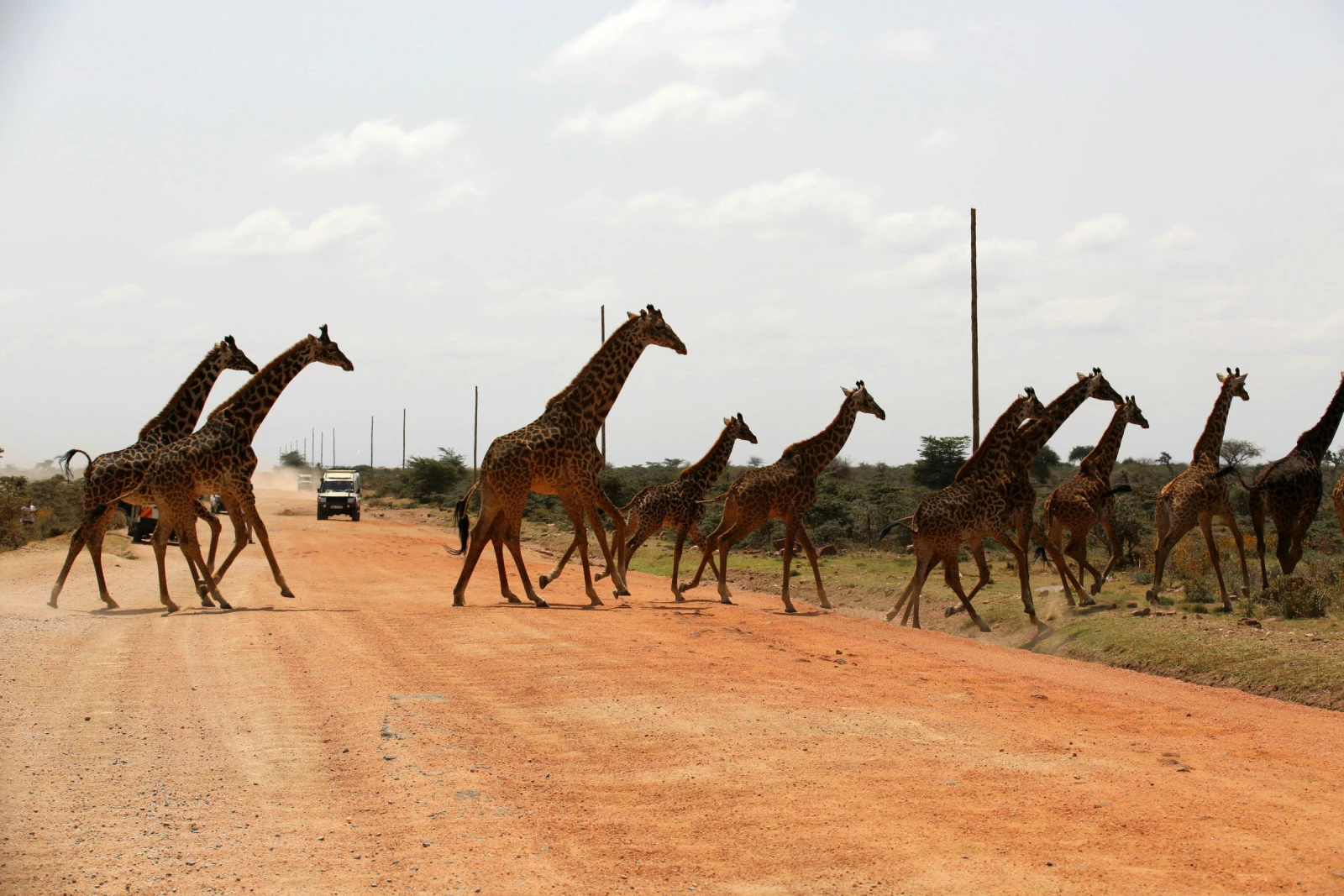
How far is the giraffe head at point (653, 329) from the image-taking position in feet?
56.0

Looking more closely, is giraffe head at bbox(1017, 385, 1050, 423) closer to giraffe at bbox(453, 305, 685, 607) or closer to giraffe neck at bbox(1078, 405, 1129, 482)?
giraffe neck at bbox(1078, 405, 1129, 482)

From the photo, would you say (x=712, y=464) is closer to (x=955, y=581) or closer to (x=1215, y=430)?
(x=955, y=581)

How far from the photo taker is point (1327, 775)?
6.94 meters

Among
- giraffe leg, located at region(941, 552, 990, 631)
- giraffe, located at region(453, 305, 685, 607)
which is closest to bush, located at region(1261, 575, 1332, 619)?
giraffe leg, located at region(941, 552, 990, 631)

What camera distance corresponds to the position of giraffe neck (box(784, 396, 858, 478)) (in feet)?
59.8

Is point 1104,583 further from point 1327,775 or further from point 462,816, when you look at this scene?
point 462,816

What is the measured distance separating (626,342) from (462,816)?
38.2ft

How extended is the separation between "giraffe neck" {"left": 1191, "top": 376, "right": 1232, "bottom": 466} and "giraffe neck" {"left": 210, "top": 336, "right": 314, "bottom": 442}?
46.3 feet

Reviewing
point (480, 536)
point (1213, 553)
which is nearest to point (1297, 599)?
point (1213, 553)

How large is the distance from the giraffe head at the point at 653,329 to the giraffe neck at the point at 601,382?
0.05 metres

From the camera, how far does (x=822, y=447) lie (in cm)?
1844

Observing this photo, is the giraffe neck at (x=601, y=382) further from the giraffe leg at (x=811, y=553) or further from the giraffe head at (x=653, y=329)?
the giraffe leg at (x=811, y=553)

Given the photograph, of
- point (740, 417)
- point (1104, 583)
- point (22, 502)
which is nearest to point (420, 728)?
point (740, 417)

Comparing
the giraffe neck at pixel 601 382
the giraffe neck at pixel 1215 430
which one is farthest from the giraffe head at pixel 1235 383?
the giraffe neck at pixel 601 382
